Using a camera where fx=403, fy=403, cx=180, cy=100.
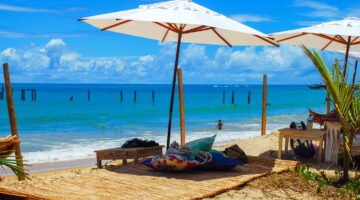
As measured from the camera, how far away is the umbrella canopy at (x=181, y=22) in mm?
4959

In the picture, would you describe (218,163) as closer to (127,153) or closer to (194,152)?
(194,152)

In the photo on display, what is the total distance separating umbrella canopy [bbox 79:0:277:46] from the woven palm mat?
178cm

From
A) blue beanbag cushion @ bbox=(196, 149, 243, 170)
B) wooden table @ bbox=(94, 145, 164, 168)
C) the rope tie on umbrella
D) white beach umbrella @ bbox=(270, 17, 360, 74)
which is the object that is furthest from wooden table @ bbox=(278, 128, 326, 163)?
wooden table @ bbox=(94, 145, 164, 168)

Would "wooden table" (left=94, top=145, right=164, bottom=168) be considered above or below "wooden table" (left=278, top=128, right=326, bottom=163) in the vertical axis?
below

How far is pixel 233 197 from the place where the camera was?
168 inches

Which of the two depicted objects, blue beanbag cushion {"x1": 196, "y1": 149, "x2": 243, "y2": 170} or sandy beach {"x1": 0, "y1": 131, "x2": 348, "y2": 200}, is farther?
blue beanbag cushion {"x1": 196, "y1": 149, "x2": 243, "y2": 170}

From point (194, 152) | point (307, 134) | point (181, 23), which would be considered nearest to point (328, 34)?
point (307, 134)

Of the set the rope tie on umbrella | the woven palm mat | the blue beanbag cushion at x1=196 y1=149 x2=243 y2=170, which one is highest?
the rope tie on umbrella

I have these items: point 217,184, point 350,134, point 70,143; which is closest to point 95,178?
point 217,184

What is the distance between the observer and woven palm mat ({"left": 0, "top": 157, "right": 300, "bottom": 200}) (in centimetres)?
407

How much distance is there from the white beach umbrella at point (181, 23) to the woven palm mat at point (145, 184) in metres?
1.78

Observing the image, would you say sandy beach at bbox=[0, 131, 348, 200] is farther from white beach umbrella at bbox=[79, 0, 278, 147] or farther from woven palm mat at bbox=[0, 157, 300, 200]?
white beach umbrella at bbox=[79, 0, 278, 147]

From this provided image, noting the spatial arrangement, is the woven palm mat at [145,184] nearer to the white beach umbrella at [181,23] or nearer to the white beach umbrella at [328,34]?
the white beach umbrella at [181,23]

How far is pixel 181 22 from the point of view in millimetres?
4828
